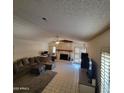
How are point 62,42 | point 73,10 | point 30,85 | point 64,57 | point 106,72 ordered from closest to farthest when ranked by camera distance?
point 73,10, point 106,72, point 30,85, point 62,42, point 64,57

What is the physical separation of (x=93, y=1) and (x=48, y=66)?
8597 millimetres

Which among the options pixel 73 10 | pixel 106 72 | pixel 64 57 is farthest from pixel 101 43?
pixel 64 57

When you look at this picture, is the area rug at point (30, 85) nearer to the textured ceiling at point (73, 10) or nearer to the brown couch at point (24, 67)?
the brown couch at point (24, 67)

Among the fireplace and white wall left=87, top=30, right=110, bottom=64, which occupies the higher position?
white wall left=87, top=30, right=110, bottom=64

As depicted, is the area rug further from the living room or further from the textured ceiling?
the textured ceiling

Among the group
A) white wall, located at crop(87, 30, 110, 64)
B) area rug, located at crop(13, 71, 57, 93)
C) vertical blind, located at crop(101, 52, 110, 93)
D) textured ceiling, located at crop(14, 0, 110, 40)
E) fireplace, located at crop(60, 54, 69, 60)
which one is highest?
textured ceiling, located at crop(14, 0, 110, 40)

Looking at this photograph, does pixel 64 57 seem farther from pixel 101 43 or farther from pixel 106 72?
pixel 106 72

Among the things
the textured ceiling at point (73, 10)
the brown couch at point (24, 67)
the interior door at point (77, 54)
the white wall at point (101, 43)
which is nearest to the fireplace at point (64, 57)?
the interior door at point (77, 54)

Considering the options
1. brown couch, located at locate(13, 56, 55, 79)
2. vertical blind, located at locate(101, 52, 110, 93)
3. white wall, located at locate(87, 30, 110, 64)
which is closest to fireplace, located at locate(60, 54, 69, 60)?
brown couch, located at locate(13, 56, 55, 79)

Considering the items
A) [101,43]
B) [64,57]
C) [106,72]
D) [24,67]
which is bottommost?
[64,57]
